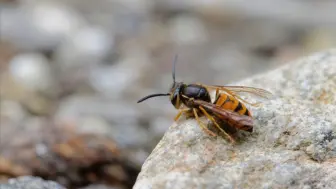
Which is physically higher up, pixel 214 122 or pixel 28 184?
pixel 214 122

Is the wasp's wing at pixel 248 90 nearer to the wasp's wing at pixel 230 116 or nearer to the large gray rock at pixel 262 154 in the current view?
the large gray rock at pixel 262 154

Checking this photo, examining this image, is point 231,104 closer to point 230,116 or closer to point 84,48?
point 230,116

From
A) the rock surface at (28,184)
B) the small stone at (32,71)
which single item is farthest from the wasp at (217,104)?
the small stone at (32,71)

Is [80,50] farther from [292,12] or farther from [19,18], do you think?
[292,12]

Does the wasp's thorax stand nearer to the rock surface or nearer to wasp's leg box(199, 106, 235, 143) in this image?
wasp's leg box(199, 106, 235, 143)

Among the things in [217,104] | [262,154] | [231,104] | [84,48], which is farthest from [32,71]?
[262,154]

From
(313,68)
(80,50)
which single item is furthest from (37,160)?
(80,50)
